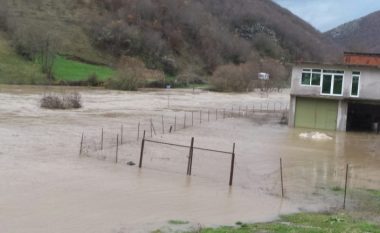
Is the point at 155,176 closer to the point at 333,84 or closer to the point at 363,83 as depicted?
the point at 333,84

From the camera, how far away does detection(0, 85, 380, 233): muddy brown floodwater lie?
1950 cm

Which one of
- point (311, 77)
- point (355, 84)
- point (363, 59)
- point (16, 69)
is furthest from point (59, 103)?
point (16, 69)

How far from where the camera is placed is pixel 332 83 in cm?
5359

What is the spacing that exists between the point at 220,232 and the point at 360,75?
3994cm

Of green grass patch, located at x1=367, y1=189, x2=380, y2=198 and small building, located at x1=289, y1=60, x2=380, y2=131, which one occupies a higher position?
small building, located at x1=289, y1=60, x2=380, y2=131

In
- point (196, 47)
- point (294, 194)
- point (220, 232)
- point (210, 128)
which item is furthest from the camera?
point (196, 47)

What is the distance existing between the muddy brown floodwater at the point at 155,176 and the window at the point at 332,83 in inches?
163

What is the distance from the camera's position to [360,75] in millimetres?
52781

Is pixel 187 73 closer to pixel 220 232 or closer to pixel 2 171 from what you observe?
pixel 2 171

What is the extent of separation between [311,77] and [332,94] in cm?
249

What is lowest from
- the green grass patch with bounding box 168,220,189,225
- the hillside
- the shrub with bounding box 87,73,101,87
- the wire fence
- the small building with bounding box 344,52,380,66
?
the green grass patch with bounding box 168,220,189,225

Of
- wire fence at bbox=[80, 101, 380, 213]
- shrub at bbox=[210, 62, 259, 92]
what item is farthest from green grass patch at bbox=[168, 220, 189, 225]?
shrub at bbox=[210, 62, 259, 92]

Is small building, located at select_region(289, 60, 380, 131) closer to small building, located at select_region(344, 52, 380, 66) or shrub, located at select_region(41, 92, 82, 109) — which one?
small building, located at select_region(344, 52, 380, 66)

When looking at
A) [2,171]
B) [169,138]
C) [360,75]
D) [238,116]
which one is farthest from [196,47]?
[2,171]
